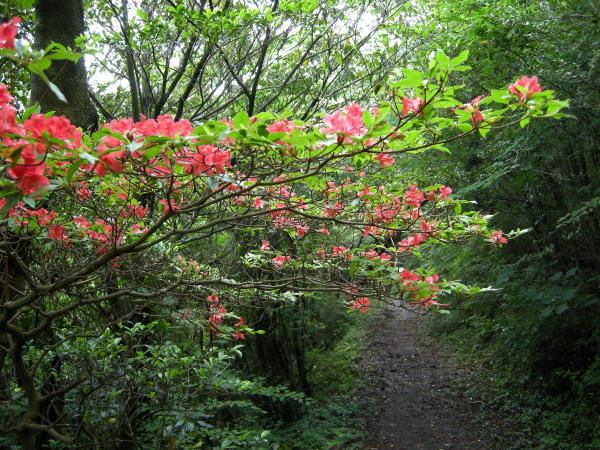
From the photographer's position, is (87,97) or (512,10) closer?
(87,97)

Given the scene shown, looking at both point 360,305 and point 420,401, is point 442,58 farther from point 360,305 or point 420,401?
point 420,401

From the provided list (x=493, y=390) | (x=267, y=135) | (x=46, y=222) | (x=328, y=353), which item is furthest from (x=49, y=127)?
(x=328, y=353)

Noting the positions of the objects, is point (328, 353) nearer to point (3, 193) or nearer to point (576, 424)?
point (576, 424)

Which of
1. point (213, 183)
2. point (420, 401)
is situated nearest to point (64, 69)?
point (213, 183)

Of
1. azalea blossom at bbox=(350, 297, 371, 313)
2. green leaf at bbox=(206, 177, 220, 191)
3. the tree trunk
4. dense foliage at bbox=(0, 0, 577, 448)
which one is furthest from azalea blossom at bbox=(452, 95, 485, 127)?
the tree trunk

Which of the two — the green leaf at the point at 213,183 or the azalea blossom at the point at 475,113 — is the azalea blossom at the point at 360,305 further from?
the green leaf at the point at 213,183

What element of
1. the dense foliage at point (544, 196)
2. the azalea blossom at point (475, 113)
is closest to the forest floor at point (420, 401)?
the dense foliage at point (544, 196)

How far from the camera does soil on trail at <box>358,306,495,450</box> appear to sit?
5.69 metres

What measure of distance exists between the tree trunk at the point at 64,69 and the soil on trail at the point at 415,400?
539 cm

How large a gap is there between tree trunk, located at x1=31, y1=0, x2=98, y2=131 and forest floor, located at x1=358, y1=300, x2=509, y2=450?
541cm

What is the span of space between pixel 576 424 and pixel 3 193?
20.1 ft

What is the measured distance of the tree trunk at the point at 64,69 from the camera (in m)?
2.33

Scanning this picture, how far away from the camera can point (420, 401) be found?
7008mm

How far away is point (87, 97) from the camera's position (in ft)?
8.09
